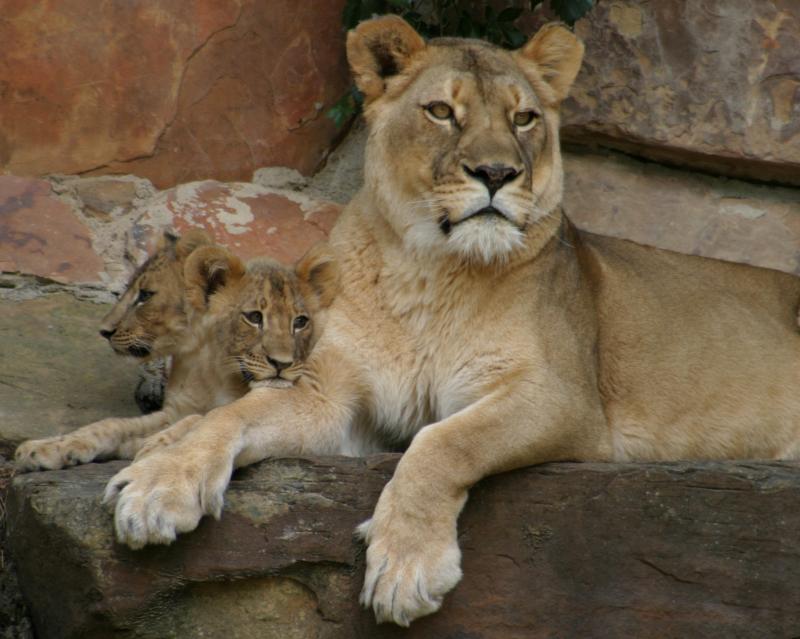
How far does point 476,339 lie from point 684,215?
1.74 meters

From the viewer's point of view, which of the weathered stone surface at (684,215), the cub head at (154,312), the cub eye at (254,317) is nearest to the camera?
the cub eye at (254,317)

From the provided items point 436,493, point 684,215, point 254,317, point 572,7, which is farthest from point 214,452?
point 684,215

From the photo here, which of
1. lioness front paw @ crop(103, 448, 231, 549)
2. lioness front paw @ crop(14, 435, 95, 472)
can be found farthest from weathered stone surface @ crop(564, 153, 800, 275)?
lioness front paw @ crop(103, 448, 231, 549)

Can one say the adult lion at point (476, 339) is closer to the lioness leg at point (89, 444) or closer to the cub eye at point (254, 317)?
the cub eye at point (254, 317)

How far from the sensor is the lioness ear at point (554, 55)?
13.2 feet

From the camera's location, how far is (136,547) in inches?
120

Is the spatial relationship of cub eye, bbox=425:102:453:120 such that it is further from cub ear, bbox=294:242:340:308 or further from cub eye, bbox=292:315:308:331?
cub eye, bbox=292:315:308:331

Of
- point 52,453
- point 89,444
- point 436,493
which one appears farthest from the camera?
point 89,444

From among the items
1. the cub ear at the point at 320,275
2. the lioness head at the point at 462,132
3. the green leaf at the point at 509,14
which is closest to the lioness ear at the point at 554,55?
the lioness head at the point at 462,132

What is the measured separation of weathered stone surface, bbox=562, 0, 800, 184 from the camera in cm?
505

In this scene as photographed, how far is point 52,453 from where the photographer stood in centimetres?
359

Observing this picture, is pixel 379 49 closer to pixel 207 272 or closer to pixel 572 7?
pixel 207 272

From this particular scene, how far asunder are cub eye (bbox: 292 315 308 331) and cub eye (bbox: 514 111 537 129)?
832 mm

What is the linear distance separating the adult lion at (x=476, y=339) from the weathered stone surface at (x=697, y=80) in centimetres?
91
